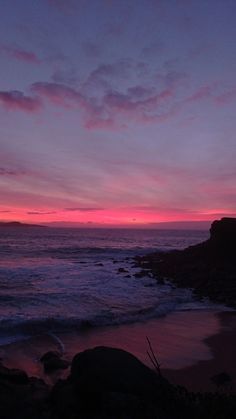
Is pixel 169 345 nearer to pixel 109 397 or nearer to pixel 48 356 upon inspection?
pixel 48 356

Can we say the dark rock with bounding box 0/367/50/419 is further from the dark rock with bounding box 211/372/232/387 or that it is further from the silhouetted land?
the dark rock with bounding box 211/372/232/387

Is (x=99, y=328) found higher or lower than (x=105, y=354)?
lower

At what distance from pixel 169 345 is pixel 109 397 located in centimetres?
648

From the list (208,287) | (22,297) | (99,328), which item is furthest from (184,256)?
(99,328)

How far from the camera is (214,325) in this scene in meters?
16.0

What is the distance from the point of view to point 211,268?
3228cm

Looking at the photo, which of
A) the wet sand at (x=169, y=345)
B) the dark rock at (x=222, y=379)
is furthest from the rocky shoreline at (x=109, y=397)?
the dark rock at (x=222, y=379)

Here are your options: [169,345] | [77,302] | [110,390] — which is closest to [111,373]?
[110,390]

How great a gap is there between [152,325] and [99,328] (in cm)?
223

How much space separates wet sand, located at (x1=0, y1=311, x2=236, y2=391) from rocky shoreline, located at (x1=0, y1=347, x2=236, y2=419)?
2.01m

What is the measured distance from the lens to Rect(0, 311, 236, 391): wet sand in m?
10.5

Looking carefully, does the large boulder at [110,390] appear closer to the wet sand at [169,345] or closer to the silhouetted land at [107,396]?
the silhouetted land at [107,396]

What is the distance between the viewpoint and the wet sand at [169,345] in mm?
10477

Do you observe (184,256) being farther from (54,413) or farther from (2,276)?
(54,413)
